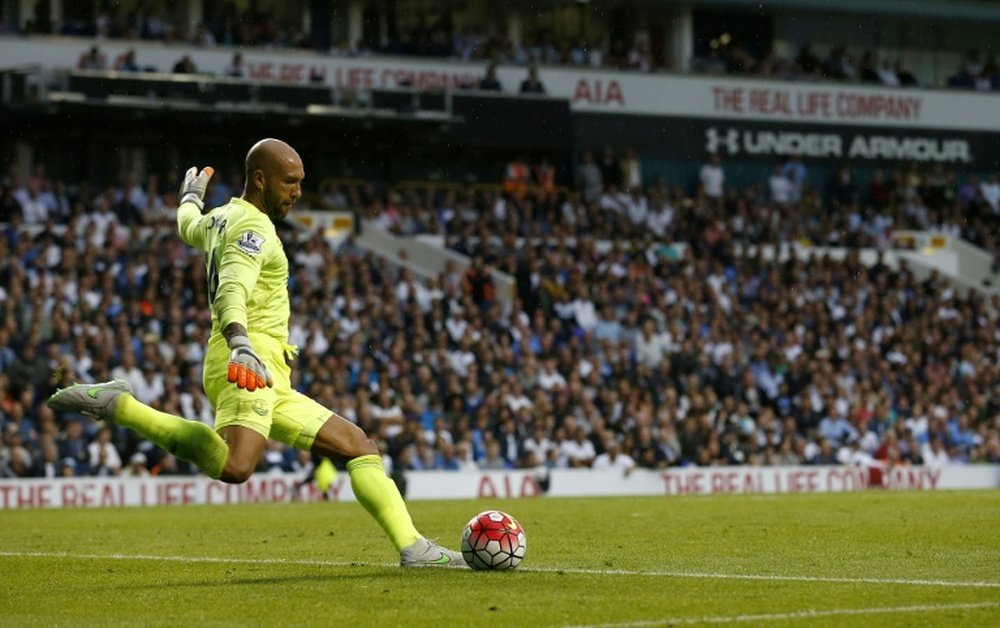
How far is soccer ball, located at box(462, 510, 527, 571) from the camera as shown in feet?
34.8

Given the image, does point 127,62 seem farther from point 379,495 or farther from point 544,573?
point 544,573

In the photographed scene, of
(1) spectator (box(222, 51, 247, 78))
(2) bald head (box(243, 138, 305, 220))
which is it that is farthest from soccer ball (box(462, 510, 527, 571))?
(1) spectator (box(222, 51, 247, 78))

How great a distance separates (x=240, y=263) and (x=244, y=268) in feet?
0.12

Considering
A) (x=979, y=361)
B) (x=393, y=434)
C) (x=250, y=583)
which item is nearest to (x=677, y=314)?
(x=979, y=361)

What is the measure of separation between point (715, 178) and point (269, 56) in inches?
414

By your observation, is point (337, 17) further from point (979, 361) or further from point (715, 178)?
point (979, 361)

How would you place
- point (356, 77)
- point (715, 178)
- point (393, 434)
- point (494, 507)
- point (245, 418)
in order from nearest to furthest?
point (245, 418)
point (494, 507)
point (393, 434)
point (356, 77)
point (715, 178)

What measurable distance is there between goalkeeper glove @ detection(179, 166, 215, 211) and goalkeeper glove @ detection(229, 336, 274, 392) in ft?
6.25

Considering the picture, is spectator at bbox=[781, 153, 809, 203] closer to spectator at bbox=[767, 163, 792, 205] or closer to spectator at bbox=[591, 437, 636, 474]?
spectator at bbox=[767, 163, 792, 205]

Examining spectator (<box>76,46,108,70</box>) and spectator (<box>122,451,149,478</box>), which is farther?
spectator (<box>76,46,108,70</box>)

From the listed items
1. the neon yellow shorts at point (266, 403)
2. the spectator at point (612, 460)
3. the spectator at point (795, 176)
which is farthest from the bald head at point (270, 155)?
the spectator at point (795, 176)

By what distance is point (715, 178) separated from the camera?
4031cm

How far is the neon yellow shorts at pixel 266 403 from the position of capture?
1003 cm

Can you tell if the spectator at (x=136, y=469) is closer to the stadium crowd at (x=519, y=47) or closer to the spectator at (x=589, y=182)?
the stadium crowd at (x=519, y=47)
